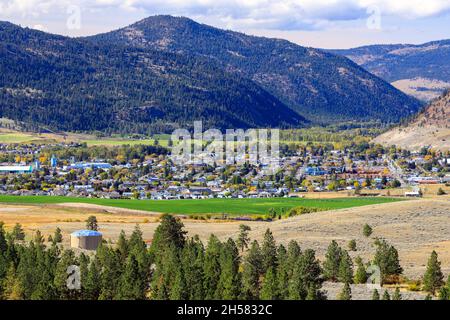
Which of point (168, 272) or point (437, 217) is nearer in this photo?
point (168, 272)

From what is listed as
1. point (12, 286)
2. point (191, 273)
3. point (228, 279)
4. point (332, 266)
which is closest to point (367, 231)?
point (332, 266)

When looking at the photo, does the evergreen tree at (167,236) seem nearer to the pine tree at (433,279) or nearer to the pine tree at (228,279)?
the pine tree at (228,279)

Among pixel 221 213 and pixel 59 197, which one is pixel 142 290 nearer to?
pixel 221 213

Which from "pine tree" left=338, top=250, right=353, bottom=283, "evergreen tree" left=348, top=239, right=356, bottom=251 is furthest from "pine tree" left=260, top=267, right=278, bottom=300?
"evergreen tree" left=348, top=239, right=356, bottom=251

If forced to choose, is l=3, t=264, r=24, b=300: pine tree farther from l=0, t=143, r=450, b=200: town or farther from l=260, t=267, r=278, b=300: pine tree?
l=0, t=143, r=450, b=200: town

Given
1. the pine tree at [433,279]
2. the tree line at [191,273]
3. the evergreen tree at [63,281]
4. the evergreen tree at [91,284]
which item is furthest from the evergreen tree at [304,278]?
the evergreen tree at [63,281]
